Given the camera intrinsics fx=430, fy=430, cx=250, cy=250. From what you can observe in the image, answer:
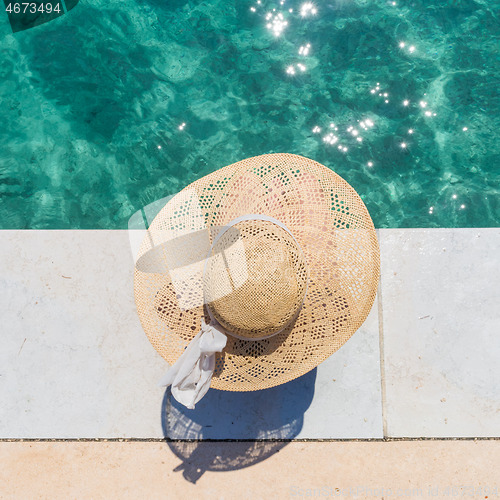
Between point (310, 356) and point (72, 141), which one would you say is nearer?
point (310, 356)

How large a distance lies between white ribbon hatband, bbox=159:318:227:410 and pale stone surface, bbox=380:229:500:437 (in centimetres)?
154

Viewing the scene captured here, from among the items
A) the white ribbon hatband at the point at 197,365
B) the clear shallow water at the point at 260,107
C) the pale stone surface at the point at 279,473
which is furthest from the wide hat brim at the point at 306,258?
the pale stone surface at the point at 279,473

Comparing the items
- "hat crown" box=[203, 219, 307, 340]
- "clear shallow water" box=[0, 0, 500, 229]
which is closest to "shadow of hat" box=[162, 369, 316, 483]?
"hat crown" box=[203, 219, 307, 340]

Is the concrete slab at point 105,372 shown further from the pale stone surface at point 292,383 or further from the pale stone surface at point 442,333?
the pale stone surface at point 442,333

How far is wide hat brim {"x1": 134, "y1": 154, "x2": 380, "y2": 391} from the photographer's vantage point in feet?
7.01

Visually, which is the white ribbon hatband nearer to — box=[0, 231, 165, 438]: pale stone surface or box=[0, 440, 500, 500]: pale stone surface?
box=[0, 231, 165, 438]: pale stone surface

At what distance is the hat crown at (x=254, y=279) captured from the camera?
1.75m

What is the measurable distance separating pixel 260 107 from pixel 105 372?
2279 millimetres

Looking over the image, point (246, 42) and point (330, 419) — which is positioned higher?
point (246, 42)

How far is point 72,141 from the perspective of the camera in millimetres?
3320

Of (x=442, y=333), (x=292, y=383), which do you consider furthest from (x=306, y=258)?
(x=442, y=333)

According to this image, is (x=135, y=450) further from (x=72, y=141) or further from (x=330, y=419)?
(x=72, y=141)

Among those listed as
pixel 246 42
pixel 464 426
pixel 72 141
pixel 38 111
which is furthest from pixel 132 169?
pixel 464 426

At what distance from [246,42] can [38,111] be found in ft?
5.59
